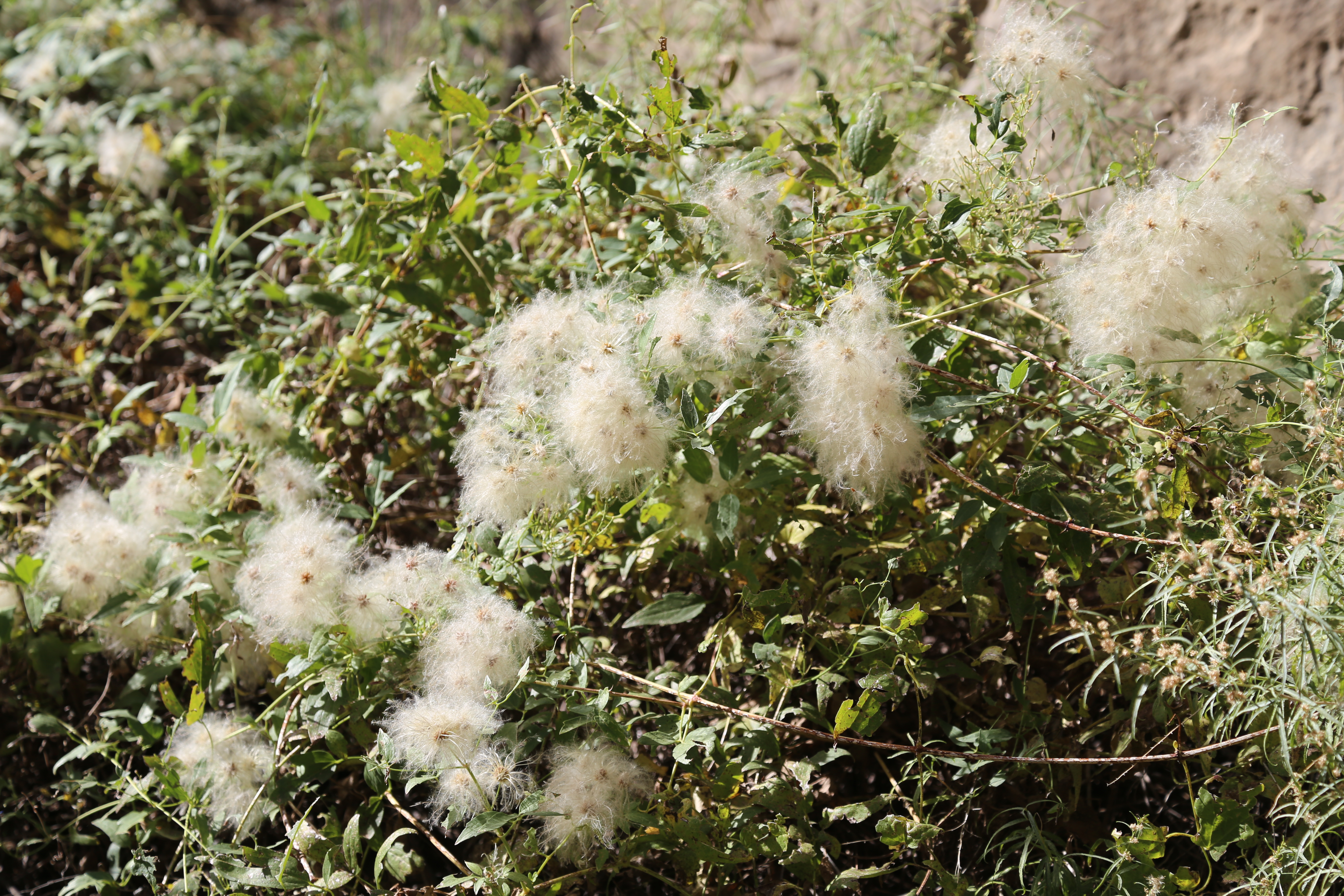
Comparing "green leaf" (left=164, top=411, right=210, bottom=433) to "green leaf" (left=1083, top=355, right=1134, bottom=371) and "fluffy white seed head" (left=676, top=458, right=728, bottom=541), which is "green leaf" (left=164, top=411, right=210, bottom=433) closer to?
"fluffy white seed head" (left=676, top=458, right=728, bottom=541)

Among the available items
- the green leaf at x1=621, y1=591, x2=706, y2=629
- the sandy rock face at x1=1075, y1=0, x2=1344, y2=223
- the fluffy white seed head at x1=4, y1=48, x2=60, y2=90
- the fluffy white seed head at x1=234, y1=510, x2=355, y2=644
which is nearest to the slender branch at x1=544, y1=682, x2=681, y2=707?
the green leaf at x1=621, y1=591, x2=706, y2=629

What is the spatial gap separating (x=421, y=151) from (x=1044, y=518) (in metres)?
1.16

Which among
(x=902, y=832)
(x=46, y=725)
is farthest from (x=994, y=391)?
(x=46, y=725)

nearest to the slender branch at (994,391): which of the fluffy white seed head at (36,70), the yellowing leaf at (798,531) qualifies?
the yellowing leaf at (798,531)

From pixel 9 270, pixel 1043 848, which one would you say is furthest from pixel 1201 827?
pixel 9 270

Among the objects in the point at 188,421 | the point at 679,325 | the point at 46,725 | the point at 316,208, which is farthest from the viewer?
the point at 316,208

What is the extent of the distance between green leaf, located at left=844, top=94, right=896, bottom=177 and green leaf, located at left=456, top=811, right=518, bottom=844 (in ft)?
3.44

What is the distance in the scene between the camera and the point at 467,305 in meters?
2.11

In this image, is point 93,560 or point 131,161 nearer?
point 93,560

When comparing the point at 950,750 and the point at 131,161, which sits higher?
the point at 131,161

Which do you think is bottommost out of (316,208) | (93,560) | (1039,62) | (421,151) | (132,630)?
(132,630)

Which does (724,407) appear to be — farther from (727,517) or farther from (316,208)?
(316,208)

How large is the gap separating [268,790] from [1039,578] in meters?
1.24

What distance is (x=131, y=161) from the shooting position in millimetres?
2564
